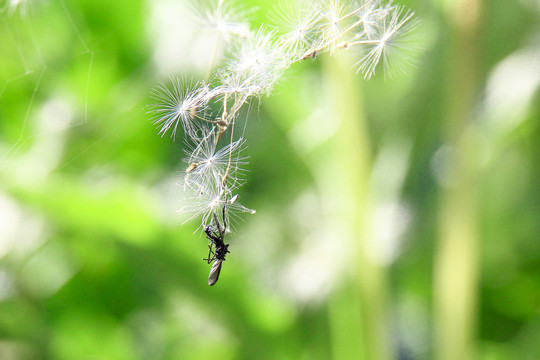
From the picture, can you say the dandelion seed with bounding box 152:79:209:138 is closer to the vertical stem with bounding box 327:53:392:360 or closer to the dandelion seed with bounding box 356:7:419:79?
the dandelion seed with bounding box 356:7:419:79

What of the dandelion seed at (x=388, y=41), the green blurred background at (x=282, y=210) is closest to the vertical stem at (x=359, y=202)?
the green blurred background at (x=282, y=210)

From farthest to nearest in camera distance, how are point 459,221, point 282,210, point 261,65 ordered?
1. point 282,210
2. point 459,221
3. point 261,65

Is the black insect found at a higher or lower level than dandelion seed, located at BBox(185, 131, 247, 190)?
lower

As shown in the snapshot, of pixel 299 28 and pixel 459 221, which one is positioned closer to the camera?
pixel 299 28

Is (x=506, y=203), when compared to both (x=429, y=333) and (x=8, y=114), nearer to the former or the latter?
(x=429, y=333)

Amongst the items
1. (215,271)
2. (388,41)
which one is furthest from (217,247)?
(388,41)

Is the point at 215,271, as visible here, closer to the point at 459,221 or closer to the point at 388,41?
the point at 388,41

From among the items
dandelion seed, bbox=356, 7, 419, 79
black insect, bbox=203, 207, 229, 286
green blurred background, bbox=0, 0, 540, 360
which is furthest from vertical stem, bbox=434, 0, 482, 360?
black insect, bbox=203, 207, 229, 286
